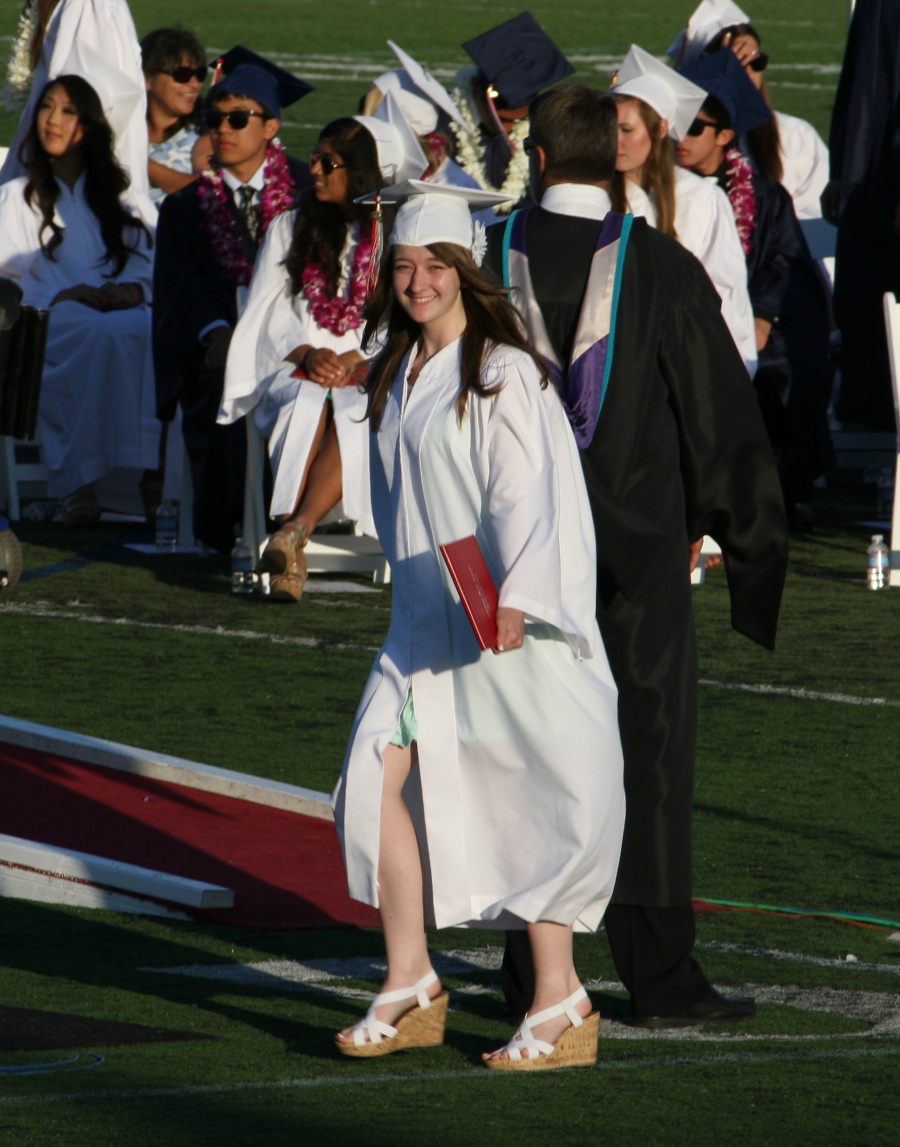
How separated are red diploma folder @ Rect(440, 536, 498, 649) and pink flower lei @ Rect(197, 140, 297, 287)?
6518 mm

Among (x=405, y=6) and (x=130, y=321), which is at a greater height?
(x=405, y=6)

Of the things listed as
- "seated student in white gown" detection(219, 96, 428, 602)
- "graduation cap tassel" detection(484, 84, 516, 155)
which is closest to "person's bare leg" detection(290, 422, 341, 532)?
"seated student in white gown" detection(219, 96, 428, 602)

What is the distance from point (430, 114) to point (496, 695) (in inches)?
313

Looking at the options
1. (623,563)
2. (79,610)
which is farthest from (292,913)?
(79,610)

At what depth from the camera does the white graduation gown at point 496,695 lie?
407 cm

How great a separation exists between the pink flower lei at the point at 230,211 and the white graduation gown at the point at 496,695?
20.7 ft

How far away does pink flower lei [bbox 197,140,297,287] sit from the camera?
10320 millimetres

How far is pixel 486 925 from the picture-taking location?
4203 mm

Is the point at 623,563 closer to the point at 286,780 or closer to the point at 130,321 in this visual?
the point at 286,780

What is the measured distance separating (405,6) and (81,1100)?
125ft

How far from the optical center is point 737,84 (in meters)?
10.9

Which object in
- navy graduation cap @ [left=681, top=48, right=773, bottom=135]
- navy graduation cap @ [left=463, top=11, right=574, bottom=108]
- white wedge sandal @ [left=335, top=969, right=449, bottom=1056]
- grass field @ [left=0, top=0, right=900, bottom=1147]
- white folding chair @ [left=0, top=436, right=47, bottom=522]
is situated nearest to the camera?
grass field @ [left=0, top=0, right=900, bottom=1147]

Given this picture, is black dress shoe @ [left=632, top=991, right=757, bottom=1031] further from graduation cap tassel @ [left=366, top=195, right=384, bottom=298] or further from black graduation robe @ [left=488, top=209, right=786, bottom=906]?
graduation cap tassel @ [left=366, top=195, right=384, bottom=298]

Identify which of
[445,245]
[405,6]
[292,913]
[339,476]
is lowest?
[292,913]
